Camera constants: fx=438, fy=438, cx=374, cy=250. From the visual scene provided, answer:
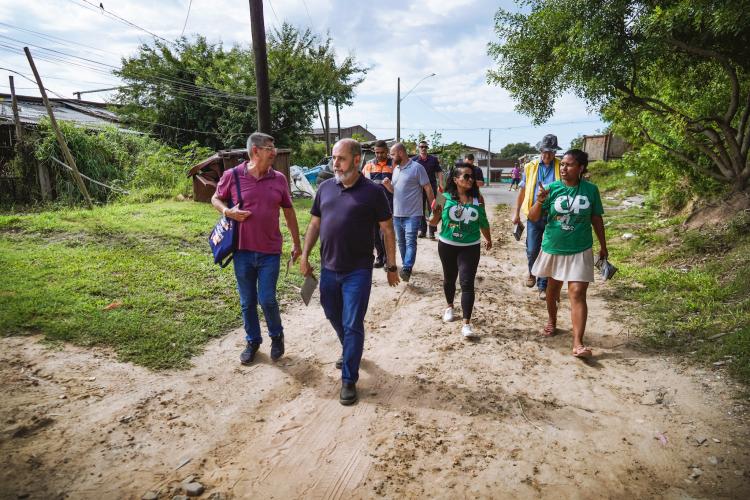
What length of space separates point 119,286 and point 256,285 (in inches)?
103

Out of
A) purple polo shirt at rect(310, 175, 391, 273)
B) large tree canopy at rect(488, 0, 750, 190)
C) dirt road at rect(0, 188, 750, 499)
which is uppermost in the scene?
large tree canopy at rect(488, 0, 750, 190)

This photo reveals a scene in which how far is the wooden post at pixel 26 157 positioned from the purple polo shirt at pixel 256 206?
1444 cm

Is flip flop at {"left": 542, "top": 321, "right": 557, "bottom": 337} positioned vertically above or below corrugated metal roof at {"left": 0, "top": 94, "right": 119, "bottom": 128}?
below

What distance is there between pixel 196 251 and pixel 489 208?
1192cm

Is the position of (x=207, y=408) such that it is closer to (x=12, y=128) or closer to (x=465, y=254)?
(x=465, y=254)

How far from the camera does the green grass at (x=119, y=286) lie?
4.39 m

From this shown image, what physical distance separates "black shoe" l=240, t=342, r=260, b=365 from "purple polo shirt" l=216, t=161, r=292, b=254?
0.95 m

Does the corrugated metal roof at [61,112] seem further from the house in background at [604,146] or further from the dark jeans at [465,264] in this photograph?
the house in background at [604,146]

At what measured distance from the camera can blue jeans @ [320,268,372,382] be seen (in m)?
3.44

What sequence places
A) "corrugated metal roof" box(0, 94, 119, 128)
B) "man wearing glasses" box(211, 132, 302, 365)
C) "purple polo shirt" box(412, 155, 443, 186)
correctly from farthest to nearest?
"corrugated metal roof" box(0, 94, 119, 128) → "purple polo shirt" box(412, 155, 443, 186) → "man wearing glasses" box(211, 132, 302, 365)

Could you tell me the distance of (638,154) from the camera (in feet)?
31.8

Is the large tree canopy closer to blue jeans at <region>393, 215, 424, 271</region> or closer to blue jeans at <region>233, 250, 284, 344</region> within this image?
blue jeans at <region>393, 215, 424, 271</region>

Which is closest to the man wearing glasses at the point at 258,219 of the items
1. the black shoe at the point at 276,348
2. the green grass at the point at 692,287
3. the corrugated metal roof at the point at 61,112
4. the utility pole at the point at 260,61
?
the black shoe at the point at 276,348

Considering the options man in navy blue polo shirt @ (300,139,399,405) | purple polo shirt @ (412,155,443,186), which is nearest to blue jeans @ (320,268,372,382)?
man in navy blue polo shirt @ (300,139,399,405)
